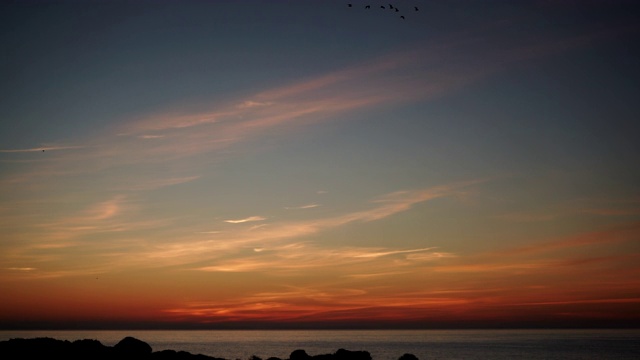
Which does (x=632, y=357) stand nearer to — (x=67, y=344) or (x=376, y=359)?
(x=376, y=359)

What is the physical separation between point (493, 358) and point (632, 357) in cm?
3923

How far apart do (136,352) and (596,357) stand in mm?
129846

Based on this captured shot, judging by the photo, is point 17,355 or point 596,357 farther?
point 596,357

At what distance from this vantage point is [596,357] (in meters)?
148

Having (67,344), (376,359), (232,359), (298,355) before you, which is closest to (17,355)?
(67,344)

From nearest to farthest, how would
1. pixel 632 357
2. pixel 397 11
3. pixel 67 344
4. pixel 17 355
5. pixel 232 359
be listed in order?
pixel 397 11 < pixel 17 355 < pixel 67 344 < pixel 232 359 < pixel 632 357

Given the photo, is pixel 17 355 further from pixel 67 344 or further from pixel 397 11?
pixel 397 11

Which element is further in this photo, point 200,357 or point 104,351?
point 200,357

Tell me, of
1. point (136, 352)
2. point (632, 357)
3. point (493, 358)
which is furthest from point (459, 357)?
point (136, 352)

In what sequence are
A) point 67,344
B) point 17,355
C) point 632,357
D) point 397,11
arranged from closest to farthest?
1. point 397,11
2. point 17,355
3. point 67,344
4. point 632,357

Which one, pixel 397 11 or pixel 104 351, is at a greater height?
pixel 397 11

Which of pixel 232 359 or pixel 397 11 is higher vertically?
pixel 397 11

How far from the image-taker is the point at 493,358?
145 meters

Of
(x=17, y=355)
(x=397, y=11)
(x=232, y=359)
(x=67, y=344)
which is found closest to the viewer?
(x=397, y=11)
